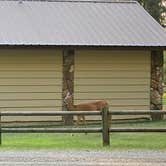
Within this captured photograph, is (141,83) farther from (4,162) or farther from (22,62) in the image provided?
(4,162)

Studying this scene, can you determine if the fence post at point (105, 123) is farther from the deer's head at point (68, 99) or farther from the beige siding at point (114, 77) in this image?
the beige siding at point (114, 77)

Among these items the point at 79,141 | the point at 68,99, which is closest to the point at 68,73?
the point at 68,99

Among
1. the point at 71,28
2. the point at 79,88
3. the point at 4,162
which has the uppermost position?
the point at 71,28

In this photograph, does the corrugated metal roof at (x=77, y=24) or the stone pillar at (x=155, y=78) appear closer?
the corrugated metal roof at (x=77, y=24)

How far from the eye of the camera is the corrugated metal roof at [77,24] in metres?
24.6

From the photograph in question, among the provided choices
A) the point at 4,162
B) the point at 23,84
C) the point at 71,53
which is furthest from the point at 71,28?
the point at 4,162

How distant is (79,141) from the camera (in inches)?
698

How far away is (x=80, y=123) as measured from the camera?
73.7 feet

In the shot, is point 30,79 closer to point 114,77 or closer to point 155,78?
point 114,77

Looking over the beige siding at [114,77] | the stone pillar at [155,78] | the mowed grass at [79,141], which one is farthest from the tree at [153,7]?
the mowed grass at [79,141]

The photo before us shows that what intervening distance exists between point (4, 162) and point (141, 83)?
44.2 ft

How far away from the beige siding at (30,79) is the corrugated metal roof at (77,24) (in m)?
Answer: 0.70

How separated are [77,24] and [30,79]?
3275mm

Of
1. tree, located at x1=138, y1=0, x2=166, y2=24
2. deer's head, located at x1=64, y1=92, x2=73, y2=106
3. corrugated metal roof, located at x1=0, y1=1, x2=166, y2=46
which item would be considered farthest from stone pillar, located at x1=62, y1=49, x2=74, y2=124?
tree, located at x1=138, y1=0, x2=166, y2=24
